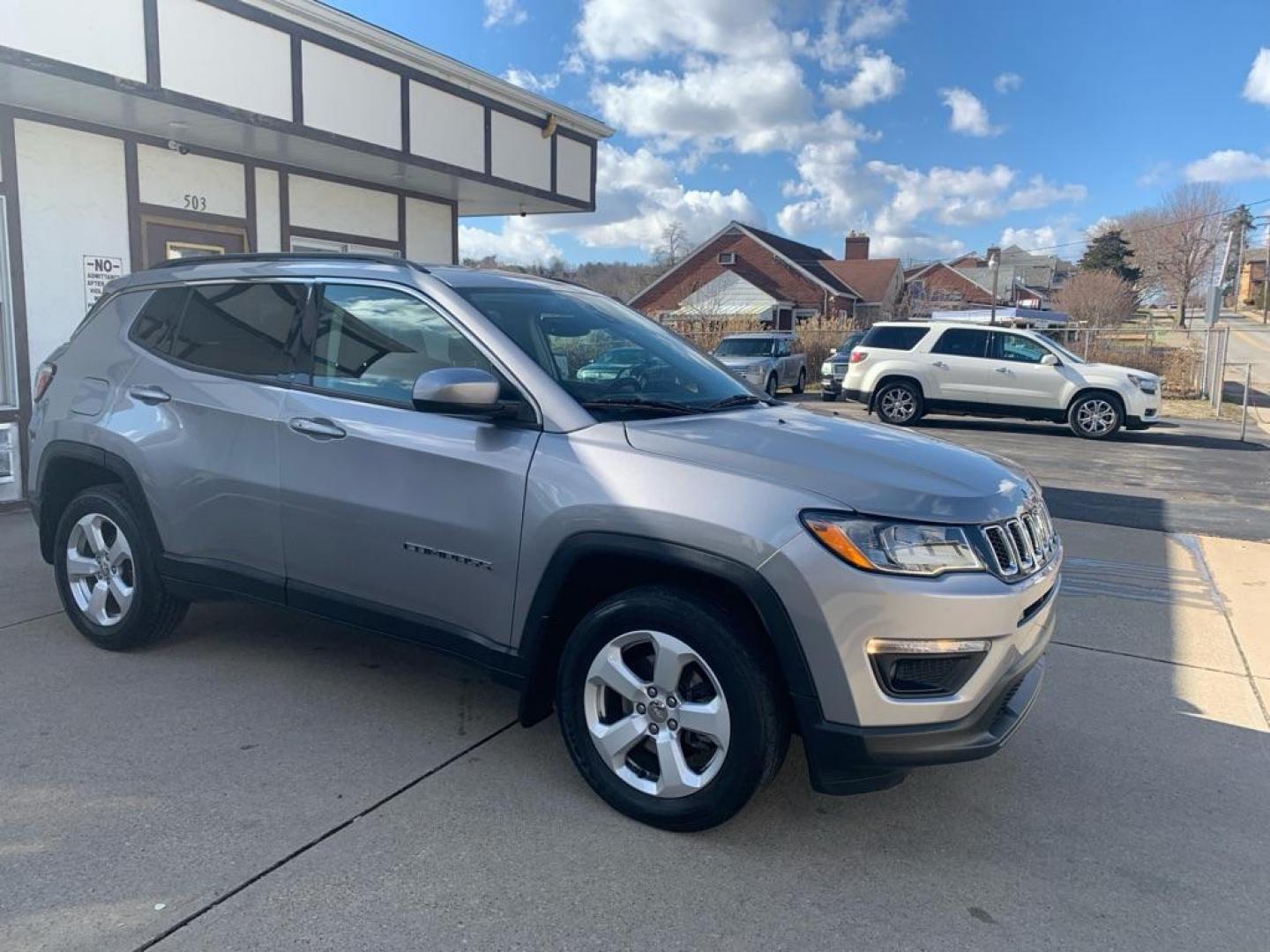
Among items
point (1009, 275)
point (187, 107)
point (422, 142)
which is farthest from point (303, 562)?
point (1009, 275)

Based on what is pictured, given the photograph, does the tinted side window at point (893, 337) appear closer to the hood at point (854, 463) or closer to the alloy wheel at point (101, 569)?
the hood at point (854, 463)

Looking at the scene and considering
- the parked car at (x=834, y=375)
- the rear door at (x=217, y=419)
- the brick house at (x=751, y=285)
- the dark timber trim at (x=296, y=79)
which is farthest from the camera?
the brick house at (x=751, y=285)

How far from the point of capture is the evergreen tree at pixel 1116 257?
67375 millimetres

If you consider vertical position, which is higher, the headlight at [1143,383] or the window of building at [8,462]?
the headlight at [1143,383]

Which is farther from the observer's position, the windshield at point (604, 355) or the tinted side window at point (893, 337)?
the tinted side window at point (893, 337)

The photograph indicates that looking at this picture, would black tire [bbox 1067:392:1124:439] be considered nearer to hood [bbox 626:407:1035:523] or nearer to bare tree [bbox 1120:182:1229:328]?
hood [bbox 626:407:1035:523]

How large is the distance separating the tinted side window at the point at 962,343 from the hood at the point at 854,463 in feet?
43.6

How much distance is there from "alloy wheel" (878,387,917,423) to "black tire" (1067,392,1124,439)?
255 centimetres

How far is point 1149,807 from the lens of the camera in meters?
3.36

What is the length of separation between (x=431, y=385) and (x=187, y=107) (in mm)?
5733

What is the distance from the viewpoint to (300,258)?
412 centimetres

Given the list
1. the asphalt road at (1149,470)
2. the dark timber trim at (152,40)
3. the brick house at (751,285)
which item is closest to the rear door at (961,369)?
the asphalt road at (1149,470)

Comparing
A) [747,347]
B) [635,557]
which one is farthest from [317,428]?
[747,347]

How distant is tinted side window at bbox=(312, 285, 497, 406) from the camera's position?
3.57m
